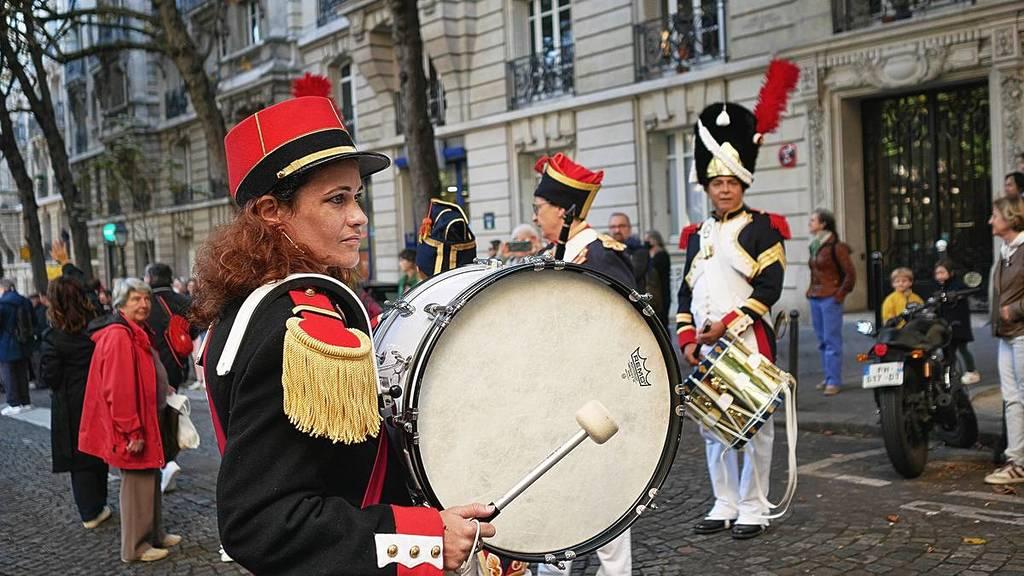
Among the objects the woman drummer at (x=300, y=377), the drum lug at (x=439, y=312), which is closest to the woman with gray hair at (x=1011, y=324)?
the drum lug at (x=439, y=312)

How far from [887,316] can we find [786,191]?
5.81 metres

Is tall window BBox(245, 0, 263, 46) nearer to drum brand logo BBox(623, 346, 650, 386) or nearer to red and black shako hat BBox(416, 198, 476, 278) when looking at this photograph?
red and black shako hat BBox(416, 198, 476, 278)

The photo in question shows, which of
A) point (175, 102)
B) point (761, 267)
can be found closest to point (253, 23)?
point (175, 102)

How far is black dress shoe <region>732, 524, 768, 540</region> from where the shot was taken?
514 cm

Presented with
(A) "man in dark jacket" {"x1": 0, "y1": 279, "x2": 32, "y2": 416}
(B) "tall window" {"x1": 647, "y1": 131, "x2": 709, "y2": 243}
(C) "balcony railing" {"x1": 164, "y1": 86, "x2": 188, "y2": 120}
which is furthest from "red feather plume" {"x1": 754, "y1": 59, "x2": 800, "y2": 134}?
(C) "balcony railing" {"x1": 164, "y1": 86, "x2": 188, "y2": 120}

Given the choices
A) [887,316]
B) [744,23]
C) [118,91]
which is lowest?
[887,316]

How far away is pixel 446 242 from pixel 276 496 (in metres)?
3.65

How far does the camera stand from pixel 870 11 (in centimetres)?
1380

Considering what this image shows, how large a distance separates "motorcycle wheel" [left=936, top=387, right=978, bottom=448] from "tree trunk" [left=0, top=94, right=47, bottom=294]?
19.8m

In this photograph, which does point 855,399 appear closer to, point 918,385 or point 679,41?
point 918,385

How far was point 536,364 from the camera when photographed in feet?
8.06

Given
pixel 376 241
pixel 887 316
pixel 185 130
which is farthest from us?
pixel 185 130

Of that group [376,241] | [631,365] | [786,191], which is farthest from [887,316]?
[376,241]

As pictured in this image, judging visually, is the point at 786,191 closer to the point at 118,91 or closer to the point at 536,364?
the point at 536,364
